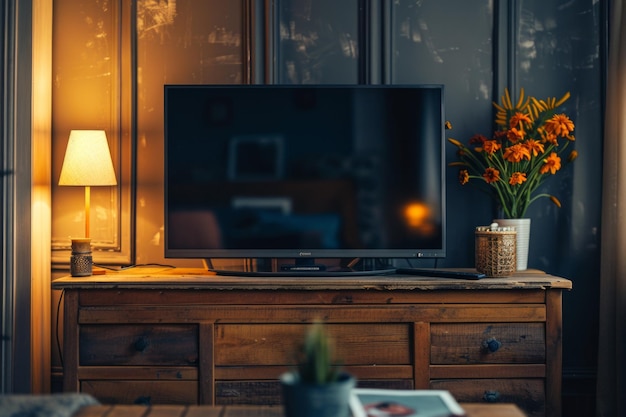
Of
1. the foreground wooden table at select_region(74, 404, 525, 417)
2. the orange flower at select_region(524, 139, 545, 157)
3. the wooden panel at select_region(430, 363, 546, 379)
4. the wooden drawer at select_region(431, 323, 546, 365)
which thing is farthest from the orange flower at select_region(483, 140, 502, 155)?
the foreground wooden table at select_region(74, 404, 525, 417)

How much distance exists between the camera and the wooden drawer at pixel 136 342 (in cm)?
222

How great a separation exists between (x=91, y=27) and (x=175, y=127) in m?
0.65

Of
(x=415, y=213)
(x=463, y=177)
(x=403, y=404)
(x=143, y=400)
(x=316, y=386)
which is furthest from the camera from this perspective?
(x=463, y=177)

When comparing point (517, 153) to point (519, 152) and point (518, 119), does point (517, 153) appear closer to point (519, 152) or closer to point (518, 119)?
point (519, 152)

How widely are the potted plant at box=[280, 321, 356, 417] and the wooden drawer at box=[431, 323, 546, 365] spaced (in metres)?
1.19

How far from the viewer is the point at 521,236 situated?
2.53 metres

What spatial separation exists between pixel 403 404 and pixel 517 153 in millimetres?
1440

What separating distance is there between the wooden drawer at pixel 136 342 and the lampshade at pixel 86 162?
0.55 metres

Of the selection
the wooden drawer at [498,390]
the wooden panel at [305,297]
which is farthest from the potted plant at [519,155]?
the wooden drawer at [498,390]

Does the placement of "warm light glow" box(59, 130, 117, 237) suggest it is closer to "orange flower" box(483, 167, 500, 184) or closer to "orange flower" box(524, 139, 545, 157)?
"orange flower" box(483, 167, 500, 184)

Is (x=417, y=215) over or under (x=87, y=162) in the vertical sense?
under

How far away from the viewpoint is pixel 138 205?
2.75 m

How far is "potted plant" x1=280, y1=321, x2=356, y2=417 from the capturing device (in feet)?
3.49

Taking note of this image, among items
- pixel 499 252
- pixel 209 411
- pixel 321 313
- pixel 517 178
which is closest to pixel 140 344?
pixel 321 313
